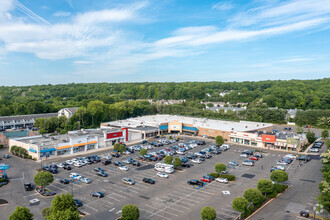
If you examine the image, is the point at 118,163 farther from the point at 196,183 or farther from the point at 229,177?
the point at 229,177

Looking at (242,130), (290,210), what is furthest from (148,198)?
(242,130)

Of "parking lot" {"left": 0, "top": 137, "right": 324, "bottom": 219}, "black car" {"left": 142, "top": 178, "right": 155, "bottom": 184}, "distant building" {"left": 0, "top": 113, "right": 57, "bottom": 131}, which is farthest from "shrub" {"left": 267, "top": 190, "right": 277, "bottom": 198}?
"distant building" {"left": 0, "top": 113, "right": 57, "bottom": 131}

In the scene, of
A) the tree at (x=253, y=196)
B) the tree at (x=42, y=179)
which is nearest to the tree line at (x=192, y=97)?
the tree at (x=42, y=179)

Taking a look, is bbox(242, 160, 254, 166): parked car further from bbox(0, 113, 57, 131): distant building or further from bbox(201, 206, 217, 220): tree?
bbox(0, 113, 57, 131): distant building

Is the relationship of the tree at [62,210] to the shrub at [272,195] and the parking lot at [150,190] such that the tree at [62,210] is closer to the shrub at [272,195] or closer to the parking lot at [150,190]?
the parking lot at [150,190]

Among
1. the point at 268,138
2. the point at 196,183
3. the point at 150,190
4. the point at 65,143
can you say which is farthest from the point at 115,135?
the point at 268,138
